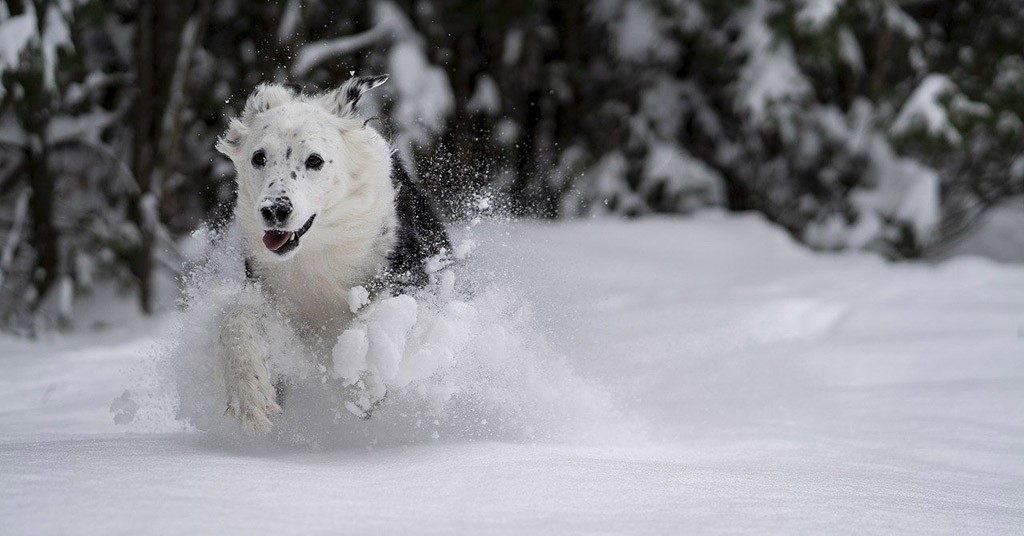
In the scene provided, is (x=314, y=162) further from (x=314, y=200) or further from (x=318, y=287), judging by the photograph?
(x=318, y=287)

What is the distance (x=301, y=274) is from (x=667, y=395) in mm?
1906

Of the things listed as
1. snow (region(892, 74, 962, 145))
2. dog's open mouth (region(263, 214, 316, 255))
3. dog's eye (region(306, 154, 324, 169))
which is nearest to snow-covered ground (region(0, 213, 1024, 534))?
dog's open mouth (region(263, 214, 316, 255))

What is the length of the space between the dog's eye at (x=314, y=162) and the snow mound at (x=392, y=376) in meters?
0.41

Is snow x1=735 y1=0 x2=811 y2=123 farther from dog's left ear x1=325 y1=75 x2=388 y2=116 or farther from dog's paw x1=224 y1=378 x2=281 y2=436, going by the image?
dog's paw x1=224 y1=378 x2=281 y2=436

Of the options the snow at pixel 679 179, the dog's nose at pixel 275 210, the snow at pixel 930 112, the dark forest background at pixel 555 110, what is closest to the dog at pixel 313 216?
the dog's nose at pixel 275 210

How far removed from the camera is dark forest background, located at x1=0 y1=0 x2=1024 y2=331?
24.9 ft

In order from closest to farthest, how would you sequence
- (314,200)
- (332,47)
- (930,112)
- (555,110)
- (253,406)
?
1. (253,406)
2. (314,200)
3. (332,47)
4. (930,112)
5. (555,110)

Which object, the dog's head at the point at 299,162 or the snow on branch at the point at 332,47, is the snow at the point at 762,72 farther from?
the dog's head at the point at 299,162

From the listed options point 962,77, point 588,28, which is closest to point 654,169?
point 588,28

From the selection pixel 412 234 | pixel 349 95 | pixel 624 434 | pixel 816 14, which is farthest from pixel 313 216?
pixel 816 14

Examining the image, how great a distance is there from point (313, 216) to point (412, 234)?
44cm

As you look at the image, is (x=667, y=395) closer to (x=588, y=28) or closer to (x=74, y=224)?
(x=74, y=224)

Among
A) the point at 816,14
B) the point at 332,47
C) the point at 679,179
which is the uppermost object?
the point at 816,14

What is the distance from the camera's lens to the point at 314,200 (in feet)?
10.1
